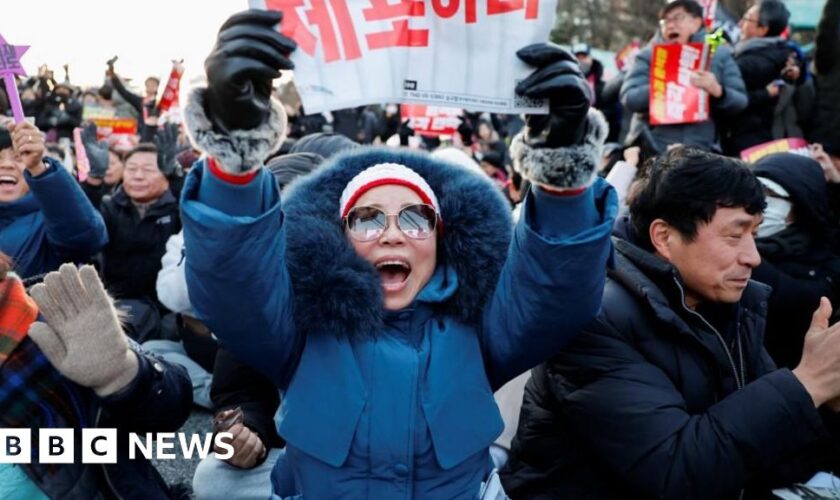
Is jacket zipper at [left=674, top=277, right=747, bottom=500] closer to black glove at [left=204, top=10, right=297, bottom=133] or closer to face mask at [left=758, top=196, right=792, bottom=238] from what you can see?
black glove at [left=204, top=10, right=297, bottom=133]

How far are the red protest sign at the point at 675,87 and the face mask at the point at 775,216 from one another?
1.73 metres

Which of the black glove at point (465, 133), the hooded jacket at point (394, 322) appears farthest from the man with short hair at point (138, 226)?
the black glove at point (465, 133)

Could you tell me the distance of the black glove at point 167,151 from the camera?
5.77 m

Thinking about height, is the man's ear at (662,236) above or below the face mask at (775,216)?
above

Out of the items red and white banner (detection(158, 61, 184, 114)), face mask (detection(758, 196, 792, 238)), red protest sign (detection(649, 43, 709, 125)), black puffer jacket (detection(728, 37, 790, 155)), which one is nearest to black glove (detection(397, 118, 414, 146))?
red and white banner (detection(158, 61, 184, 114))

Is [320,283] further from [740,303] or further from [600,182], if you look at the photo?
[740,303]

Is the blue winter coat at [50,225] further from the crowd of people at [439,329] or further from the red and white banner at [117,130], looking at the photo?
the red and white banner at [117,130]

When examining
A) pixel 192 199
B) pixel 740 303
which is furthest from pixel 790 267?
pixel 192 199

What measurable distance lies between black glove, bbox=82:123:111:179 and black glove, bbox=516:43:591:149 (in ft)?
19.1

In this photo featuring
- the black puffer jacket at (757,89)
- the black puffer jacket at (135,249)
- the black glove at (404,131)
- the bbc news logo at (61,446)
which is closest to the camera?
the bbc news logo at (61,446)

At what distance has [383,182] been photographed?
7.14ft

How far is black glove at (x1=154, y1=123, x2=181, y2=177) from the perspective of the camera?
5.77 metres

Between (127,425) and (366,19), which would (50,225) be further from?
(366,19)

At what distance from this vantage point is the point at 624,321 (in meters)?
2.38
